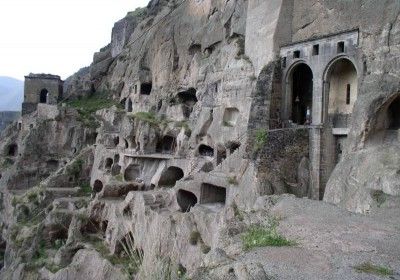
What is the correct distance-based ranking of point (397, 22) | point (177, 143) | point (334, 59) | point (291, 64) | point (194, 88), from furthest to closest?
1. point (194, 88)
2. point (177, 143)
3. point (291, 64)
4. point (334, 59)
5. point (397, 22)

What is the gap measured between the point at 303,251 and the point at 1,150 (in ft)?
181

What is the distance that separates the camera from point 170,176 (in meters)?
32.6

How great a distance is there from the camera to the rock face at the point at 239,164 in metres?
8.87

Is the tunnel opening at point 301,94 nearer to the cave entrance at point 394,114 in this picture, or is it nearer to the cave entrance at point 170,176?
the cave entrance at point 394,114

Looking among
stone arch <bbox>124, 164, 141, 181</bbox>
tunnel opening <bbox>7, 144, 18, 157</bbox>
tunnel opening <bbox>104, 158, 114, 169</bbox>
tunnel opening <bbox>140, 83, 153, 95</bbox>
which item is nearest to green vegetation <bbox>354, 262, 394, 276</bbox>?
stone arch <bbox>124, 164, 141, 181</bbox>

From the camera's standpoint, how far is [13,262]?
2797 cm

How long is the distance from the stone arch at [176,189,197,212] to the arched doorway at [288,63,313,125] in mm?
7955

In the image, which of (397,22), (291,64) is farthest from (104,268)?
(397,22)

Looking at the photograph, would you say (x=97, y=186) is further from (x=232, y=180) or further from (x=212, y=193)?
(x=232, y=180)

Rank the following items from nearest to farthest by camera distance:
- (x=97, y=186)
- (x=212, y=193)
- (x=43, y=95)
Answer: (x=212, y=193) → (x=97, y=186) → (x=43, y=95)

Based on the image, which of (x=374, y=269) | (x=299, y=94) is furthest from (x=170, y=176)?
(x=374, y=269)

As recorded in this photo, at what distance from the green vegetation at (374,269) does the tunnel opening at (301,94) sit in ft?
63.0

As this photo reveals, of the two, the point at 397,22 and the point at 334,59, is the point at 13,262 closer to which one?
the point at 334,59

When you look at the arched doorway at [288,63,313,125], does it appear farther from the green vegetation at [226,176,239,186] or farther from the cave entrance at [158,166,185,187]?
the cave entrance at [158,166,185,187]
